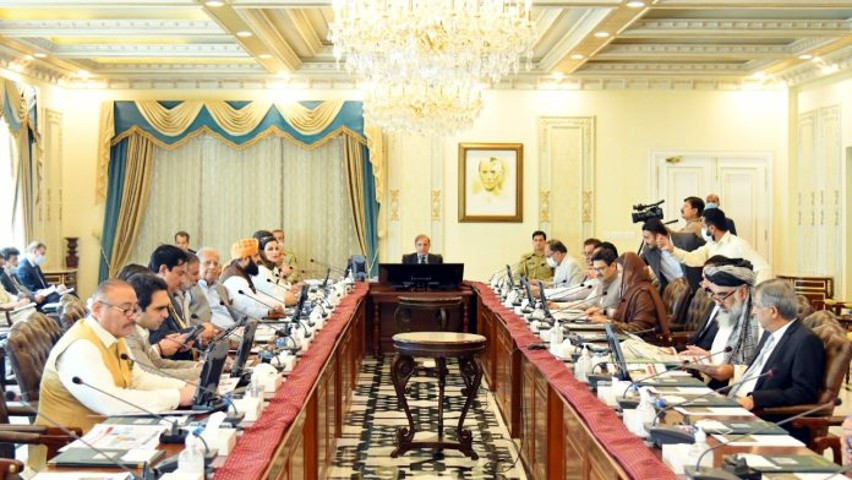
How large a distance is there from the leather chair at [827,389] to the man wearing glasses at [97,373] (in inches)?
91.8

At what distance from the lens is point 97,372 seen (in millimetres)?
3270

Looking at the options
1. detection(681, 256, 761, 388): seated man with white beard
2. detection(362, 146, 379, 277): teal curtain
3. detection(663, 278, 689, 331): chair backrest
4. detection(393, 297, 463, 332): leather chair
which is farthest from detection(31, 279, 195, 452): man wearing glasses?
detection(362, 146, 379, 277): teal curtain

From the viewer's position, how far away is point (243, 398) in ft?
11.0

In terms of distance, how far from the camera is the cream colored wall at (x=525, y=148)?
12.2 m

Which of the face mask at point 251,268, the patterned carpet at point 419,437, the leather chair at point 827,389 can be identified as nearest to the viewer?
the leather chair at point 827,389

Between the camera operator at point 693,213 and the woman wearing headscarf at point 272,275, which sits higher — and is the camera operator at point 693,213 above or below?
above

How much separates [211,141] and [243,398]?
9.39 meters

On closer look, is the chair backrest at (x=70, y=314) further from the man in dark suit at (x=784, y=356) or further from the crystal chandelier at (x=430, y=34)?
the man in dark suit at (x=784, y=356)

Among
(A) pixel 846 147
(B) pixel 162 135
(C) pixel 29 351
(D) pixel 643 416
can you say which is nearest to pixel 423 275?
(B) pixel 162 135

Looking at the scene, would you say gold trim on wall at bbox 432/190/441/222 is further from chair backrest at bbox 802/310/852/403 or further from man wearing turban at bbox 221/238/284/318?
chair backrest at bbox 802/310/852/403

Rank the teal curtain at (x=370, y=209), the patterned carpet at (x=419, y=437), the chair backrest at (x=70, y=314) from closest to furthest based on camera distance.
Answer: the chair backrest at (x=70, y=314)
the patterned carpet at (x=419, y=437)
the teal curtain at (x=370, y=209)

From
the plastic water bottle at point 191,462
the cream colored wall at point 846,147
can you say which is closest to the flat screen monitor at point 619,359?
the plastic water bottle at point 191,462

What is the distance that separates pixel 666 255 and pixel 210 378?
5789 mm

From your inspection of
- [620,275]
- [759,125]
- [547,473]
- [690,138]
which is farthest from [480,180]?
[547,473]
